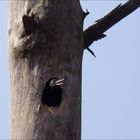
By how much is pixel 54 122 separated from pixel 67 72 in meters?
0.27

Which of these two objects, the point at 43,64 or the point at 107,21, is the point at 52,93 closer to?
the point at 43,64

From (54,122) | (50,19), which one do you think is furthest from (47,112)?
(50,19)

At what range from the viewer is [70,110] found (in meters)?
2.91

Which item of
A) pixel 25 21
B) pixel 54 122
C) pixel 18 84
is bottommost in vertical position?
pixel 54 122

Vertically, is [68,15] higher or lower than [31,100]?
higher

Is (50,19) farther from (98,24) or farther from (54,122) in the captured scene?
(54,122)

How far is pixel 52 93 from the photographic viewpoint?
298 cm

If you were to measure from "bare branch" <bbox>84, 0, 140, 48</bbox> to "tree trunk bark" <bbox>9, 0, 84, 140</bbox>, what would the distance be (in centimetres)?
13

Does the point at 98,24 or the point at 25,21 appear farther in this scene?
the point at 98,24

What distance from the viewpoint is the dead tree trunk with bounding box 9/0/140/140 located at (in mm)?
2865

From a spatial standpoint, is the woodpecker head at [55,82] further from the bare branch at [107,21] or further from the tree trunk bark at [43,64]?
the bare branch at [107,21]

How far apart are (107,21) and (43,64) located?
48 cm

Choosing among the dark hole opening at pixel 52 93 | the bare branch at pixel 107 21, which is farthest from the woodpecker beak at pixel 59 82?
the bare branch at pixel 107 21

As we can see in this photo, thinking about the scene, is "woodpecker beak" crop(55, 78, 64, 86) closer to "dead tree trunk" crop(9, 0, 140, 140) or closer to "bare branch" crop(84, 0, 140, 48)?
"dead tree trunk" crop(9, 0, 140, 140)
